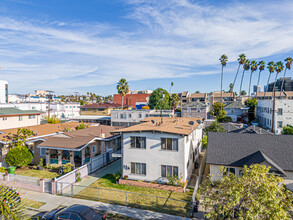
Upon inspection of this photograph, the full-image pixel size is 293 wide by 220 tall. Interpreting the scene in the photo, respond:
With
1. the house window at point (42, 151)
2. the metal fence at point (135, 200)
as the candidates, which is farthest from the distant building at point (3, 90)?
the metal fence at point (135, 200)

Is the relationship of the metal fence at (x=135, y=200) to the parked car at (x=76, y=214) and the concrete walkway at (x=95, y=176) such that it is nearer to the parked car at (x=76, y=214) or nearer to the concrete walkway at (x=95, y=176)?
the concrete walkway at (x=95, y=176)

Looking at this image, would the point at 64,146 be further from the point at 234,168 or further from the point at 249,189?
the point at 249,189

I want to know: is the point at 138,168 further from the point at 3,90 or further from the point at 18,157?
the point at 3,90

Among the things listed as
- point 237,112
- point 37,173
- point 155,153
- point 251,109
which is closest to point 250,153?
point 155,153

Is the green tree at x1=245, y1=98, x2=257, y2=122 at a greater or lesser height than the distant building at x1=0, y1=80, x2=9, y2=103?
lesser

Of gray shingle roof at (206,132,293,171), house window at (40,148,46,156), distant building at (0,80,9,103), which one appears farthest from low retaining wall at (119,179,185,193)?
distant building at (0,80,9,103)

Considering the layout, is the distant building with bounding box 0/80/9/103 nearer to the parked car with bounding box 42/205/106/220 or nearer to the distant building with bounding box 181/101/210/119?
the distant building with bounding box 181/101/210/119
